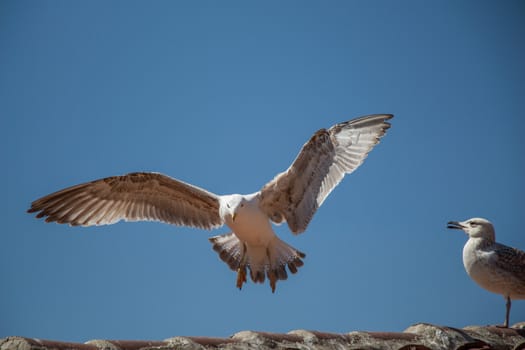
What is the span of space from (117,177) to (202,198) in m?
1.15

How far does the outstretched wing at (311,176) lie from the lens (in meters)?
8.42

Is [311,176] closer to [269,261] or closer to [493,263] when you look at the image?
[269,261]

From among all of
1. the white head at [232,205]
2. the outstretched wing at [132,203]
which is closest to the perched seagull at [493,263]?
the white head at [232,205]

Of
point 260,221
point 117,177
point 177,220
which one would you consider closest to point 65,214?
point 117,177

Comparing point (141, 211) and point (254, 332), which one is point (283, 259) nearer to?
point (141, 211)

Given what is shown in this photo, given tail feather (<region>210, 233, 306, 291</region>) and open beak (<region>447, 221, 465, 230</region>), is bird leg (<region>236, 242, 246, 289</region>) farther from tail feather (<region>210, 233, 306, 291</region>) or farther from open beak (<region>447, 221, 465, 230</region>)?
open beak (<region>447, 221, 465, 230</region>)

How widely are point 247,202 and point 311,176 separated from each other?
0.86 metres

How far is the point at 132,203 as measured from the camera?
9.38 m

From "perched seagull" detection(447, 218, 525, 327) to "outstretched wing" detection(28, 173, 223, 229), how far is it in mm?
3307

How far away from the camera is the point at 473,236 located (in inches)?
298

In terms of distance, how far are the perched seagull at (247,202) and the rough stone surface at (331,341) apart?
3188mm

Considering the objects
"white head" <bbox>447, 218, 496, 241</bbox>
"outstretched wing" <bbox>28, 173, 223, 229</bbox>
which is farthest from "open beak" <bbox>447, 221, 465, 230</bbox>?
"outstretched wing" <bbox>28, 173, 223, 229</bbox>

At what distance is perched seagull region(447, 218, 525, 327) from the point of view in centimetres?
710

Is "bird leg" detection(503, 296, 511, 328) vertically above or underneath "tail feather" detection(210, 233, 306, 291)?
underneath
